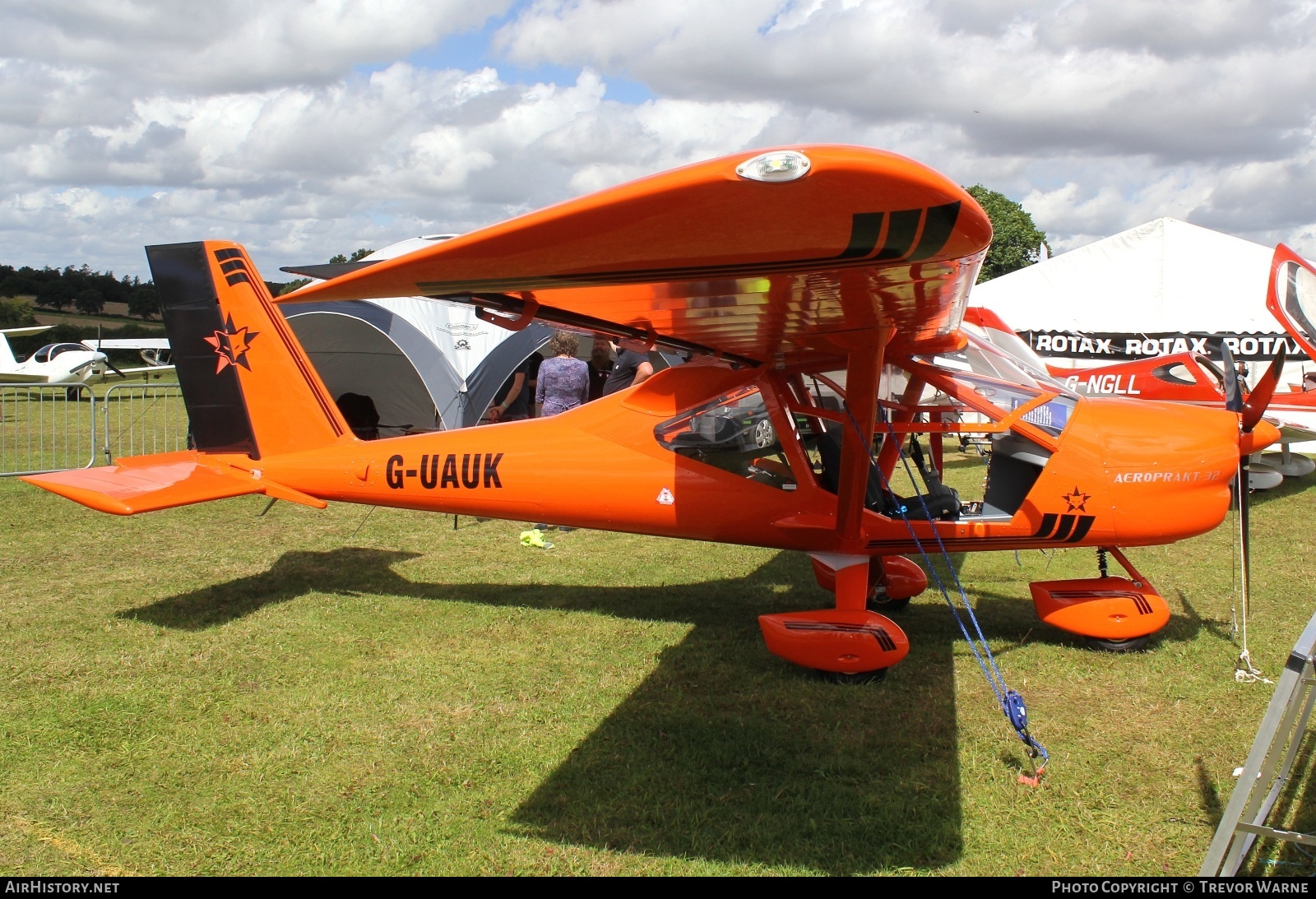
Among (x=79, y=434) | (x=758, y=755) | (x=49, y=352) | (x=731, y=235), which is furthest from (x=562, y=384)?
(x=49, y=352)

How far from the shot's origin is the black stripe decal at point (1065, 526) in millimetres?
4723

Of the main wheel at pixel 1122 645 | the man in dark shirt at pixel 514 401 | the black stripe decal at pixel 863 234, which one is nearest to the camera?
the black stripe decal at pixel 863 234

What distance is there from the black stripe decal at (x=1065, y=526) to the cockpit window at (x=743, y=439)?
1.49 metres

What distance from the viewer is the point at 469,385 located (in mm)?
11547

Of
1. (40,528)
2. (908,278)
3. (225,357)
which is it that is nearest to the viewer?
(908,278)

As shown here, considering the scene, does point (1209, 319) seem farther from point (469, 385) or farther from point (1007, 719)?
point (1007, 719)

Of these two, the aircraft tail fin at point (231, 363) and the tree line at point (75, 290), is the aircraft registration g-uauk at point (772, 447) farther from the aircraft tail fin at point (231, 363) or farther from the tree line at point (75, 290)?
the tree line at point (75, 290)

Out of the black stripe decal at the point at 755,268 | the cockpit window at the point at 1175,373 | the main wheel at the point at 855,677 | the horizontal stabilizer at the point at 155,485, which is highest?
the black stripe decal at the point at 755,268

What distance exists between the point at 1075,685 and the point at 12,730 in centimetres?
504

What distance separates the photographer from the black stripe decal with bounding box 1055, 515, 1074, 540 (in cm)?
472

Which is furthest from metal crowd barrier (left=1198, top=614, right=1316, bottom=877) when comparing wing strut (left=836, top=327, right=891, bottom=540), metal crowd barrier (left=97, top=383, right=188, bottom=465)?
metal crowd barrier (left=97, top=383, right=188, bottom=465)

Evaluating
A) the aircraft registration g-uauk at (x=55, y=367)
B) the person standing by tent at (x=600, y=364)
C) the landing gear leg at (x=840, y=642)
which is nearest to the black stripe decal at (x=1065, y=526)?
the landing gear leg at (x=840, y=642)

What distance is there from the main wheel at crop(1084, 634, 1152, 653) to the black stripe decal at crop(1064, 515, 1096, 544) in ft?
2.07

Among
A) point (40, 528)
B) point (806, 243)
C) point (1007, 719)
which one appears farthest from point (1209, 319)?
point (40, 528)
